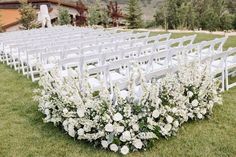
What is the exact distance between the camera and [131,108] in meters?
4.81

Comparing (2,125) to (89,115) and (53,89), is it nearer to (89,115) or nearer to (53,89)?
(53,89)

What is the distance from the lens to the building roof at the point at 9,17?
32906mm

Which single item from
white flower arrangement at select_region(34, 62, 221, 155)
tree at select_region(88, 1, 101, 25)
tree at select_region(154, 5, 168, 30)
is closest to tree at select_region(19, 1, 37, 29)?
tree at select_region(88, 1, 101, 25)

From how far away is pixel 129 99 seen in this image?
16.0ft

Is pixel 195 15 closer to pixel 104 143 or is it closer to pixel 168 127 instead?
pixel 168 127

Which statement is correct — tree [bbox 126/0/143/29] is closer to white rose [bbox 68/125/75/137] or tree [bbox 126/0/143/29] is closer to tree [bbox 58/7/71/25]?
tree [bbox 58/7/71/25]

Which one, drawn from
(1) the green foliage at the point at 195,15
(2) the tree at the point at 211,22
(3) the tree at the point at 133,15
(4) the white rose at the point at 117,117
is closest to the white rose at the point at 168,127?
(4) the white rose at the point at 117,117

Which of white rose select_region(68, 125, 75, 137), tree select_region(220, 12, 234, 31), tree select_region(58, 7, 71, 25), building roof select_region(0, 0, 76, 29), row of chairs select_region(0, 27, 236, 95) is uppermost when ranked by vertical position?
building roof select_region(0, 0, 76, 29)

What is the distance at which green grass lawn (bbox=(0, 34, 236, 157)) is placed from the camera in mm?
4629

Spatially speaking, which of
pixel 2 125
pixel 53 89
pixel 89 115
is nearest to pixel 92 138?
pixel 89 115

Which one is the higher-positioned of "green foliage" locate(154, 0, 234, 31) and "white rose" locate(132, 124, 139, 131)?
"green foliage" locate(154, 0, 234, 31)

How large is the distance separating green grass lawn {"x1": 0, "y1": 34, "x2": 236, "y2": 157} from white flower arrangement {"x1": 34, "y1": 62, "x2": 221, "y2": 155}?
137 mm

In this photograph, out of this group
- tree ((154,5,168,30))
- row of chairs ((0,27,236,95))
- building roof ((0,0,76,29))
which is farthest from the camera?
tree ((154,5,168,30))

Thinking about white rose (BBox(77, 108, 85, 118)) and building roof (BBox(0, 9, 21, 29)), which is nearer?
white rose (BBox(77, 108, 85, 118))
